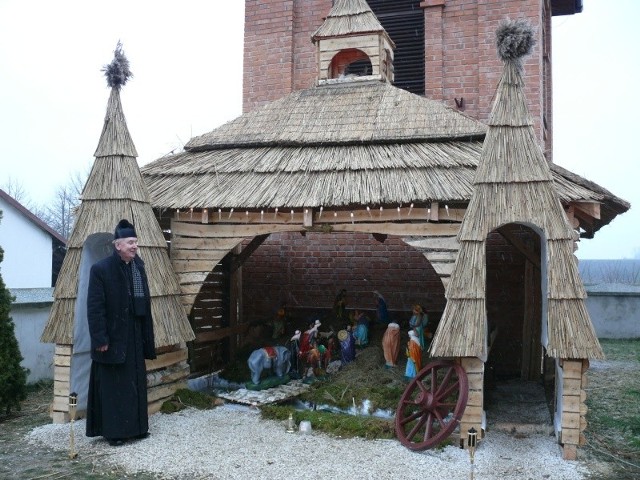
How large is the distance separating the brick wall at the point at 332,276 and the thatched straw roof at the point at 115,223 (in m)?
3.92

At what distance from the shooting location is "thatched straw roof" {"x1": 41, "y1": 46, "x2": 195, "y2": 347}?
23.5ft

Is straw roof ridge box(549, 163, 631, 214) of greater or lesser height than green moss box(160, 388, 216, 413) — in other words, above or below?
above

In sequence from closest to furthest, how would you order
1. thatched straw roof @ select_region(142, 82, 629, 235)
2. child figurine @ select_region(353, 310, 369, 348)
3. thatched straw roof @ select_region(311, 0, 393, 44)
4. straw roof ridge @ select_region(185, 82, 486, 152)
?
thatched straw roof @ select_region(142, 82, 629, 235) < straw roof ridge @ select_region(185, 82, 486, 152) < child figurine @ select_region(353, 310, 369, 348) < thatched straw roof @ select_region(311, 0, 393, 44)

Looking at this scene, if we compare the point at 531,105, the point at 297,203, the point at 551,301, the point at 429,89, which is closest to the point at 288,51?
the point at 429,89

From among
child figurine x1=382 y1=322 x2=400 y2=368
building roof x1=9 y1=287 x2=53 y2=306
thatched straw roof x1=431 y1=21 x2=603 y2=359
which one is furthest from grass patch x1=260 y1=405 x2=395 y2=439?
building roof x1=9 y1=287 x2=53 y2=306

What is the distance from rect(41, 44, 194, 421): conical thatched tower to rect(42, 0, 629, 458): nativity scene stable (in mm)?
17

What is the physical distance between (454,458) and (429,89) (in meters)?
7.76

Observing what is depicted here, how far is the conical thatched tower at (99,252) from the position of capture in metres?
7.16

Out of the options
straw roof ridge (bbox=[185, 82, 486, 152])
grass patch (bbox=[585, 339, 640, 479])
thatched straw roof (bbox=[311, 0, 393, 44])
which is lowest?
grass patch (bbox=[585, 339, 640, 479])

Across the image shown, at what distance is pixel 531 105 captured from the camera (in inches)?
441

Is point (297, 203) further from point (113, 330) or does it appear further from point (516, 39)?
point (516, 39)

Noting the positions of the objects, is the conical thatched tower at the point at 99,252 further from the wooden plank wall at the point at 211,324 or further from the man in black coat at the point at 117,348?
the wooden plank wall at the point at 211,324

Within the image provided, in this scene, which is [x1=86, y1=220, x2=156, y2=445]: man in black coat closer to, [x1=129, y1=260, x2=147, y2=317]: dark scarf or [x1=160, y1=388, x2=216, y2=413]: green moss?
[x1=129, y1=260, x2=147, y2=317]: dark scarf

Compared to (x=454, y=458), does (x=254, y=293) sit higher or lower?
higher
